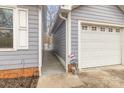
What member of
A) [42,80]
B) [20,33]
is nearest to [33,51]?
[20,33]

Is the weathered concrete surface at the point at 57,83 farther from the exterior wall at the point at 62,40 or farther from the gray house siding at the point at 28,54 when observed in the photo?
the exterior wall at the point at 62,40

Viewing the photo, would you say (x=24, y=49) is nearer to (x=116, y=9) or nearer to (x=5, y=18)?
(x=5, y=18)

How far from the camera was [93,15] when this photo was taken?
21.0 ft

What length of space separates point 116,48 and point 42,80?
16.2 feet

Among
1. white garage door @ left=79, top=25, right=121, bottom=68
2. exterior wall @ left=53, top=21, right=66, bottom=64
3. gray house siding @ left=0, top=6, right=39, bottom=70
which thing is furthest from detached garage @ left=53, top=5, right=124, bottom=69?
gray house siding @ left=0, top=6, right=39, bottom=70

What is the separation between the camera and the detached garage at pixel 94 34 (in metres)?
5.88

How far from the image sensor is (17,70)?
4980 millimetres

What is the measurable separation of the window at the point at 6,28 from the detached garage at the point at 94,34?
6.69 feet

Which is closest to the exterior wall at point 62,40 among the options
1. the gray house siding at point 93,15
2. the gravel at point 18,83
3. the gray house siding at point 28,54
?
the gray house siding at point 93,15

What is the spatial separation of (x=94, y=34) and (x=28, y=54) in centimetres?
354

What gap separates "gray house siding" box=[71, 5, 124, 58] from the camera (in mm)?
5922

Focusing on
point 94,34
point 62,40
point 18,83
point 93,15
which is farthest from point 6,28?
point 94,34

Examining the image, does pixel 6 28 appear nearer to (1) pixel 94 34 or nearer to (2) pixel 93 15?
(2) pixel 93 15

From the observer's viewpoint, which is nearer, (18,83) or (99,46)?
(18,83)
